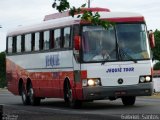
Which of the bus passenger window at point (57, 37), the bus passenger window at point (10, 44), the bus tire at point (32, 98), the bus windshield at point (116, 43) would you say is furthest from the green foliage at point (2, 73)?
the bus windshield at point (116, 43)

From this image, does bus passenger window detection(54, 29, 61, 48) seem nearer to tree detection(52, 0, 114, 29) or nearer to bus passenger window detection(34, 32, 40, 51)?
bus passenger window detection(34, 32, 40, 51)

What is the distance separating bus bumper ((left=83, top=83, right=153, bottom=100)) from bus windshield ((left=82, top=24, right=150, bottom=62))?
957 mm

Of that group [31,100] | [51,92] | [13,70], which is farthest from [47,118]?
[13,70]

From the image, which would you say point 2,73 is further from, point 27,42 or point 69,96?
point 69,96

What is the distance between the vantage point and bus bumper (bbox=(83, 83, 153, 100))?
24.4 metres

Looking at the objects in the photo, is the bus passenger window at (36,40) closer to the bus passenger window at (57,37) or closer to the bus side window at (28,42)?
the bus side window at (28,42)

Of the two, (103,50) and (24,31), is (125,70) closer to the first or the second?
Result: (103,50)

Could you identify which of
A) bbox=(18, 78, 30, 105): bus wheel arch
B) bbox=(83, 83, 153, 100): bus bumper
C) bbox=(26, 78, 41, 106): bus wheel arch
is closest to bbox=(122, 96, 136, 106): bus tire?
bbox=(83, 83, 153, 100): bus bumper

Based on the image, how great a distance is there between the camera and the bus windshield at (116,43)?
81.1ft

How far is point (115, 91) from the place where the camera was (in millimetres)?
24641

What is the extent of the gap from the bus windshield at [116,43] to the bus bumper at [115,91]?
0.96 m

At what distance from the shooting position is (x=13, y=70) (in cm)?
3312

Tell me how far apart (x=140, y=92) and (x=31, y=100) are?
7.28 m

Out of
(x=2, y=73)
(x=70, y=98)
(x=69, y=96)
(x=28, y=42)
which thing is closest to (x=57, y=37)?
(x=69, y=96)
